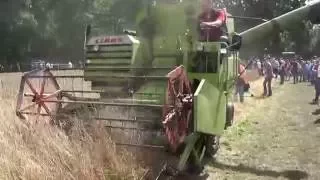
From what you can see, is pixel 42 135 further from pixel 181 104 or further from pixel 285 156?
pixel 285 156

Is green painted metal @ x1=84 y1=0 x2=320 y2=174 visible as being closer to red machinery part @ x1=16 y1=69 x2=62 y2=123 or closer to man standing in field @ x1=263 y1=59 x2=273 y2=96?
red machinery part @ x1=16 y1=69 x2=62 y2=123

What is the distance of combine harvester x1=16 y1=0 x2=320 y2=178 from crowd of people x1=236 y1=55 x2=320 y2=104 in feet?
8.96

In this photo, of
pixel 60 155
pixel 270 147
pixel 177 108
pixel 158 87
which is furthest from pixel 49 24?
pixel 60 155

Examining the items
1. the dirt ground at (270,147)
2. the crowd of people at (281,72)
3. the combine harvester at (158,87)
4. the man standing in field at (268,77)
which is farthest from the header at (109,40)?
the man standing in field at (268,77)

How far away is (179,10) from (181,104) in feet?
8.36

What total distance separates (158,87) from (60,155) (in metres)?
1.99

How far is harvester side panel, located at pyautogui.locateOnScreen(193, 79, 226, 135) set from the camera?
259 inches

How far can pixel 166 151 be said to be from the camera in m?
7.33

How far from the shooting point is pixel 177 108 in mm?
6586

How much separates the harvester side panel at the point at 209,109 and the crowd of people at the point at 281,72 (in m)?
3.33

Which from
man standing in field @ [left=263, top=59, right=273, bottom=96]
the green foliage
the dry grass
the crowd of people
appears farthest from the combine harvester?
the green foliage

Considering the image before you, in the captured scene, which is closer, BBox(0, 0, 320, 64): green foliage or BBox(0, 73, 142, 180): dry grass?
BBox(0, 73, 142, 180): dry grass

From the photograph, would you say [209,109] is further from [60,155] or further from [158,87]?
[60,155]

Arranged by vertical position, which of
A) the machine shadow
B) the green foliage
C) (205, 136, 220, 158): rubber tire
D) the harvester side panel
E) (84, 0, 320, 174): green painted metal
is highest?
the green foliage
